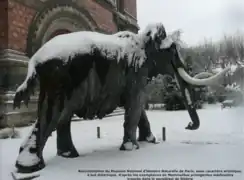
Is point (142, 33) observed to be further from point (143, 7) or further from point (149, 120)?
point (149, 120)

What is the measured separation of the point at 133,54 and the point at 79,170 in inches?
27.2

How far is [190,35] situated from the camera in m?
1.73

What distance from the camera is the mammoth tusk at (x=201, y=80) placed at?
5.32 ft

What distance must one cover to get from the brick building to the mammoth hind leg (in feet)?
0.61

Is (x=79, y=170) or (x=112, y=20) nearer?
(x=79, y=170)

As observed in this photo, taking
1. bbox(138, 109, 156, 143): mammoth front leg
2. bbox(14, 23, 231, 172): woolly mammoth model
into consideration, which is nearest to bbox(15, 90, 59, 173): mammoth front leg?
bbox(14, 23, 231, 172): woolly mammoth model

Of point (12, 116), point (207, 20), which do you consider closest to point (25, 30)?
point (12, 116)

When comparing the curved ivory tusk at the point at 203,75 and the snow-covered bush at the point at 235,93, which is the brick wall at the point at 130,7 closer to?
the curved ivory tusk at the point at 203,75

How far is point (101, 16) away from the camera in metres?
1.90

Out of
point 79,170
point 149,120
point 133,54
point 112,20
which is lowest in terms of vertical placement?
point 79,170

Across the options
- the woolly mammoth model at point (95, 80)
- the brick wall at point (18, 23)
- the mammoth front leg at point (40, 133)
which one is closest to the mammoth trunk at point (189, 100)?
the woolly mammoth model at point (95, 80)

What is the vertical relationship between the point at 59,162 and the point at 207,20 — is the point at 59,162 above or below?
below

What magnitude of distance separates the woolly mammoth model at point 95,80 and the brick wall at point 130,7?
115 mm

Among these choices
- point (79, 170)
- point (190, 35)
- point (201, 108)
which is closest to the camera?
point (79, 170)
